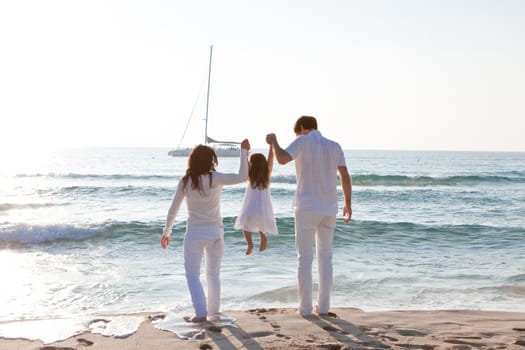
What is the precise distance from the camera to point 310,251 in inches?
185

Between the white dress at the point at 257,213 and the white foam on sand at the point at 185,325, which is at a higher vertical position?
the white dress at the point at 257,213

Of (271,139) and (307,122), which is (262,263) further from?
(271,139)

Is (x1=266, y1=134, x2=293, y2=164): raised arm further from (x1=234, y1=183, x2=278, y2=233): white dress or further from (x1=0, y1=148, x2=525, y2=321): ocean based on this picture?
(x1=0, y1=148, x2=525, y2=321): ocean

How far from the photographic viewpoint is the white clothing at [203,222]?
14.4 feet

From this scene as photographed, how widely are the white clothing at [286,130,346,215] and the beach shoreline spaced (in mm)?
935

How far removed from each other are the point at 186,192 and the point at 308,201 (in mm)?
997

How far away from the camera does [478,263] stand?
888cm

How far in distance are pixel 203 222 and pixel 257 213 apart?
488 mm

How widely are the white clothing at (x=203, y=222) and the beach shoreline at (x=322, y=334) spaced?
405mm

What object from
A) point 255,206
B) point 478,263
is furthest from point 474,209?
point 255,206

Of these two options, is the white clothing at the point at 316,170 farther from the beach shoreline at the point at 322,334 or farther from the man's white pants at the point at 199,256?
the beach shoreline at the point at 322,334

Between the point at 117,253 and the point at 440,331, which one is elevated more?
the point at 440,331

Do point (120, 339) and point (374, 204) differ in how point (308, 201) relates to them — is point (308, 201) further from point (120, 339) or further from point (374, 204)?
point (374, 204)

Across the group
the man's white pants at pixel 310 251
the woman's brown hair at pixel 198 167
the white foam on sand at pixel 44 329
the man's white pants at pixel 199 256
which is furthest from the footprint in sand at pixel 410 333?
the white foam on sand at pixel 44 329
